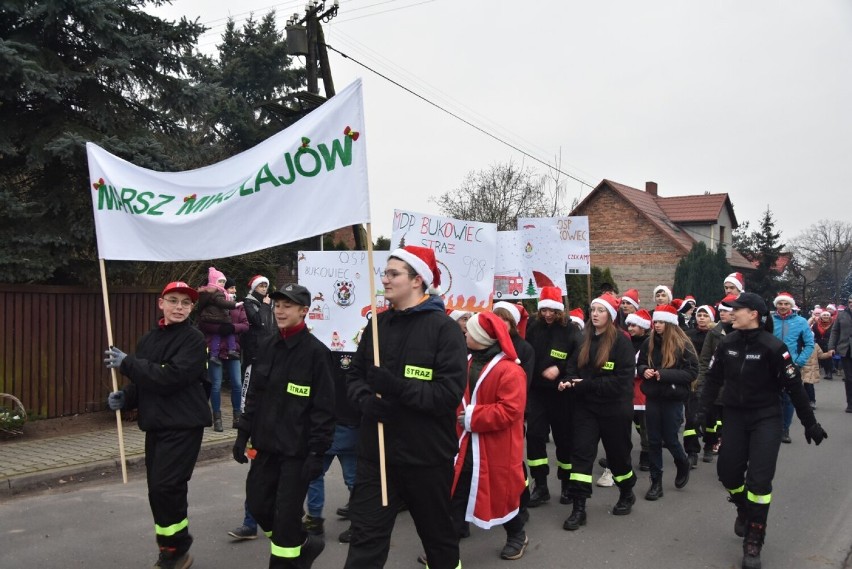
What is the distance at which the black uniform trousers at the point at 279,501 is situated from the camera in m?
4.14

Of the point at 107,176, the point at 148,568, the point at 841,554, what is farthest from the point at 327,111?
the point at 841,554

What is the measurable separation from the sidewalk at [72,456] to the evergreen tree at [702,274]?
27.2m

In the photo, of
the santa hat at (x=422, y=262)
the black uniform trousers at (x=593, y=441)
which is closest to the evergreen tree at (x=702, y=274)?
the black uniform trousers at (x=593, y=441)

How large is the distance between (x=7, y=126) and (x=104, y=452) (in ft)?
14.7

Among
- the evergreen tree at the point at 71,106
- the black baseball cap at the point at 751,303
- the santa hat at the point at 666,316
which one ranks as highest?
the evergreen tree at the point at 71,106

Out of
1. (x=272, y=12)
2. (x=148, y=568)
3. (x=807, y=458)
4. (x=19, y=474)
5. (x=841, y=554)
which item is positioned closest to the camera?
(x=148, y=568)

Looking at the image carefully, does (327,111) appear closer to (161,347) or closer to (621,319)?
(161,347)

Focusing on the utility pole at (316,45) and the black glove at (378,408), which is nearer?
the black glove at (378,408)

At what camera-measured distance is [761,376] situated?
5516 millimetres

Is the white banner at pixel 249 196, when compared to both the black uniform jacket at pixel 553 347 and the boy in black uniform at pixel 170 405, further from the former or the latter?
the black uniform jacket at pixel 553 347

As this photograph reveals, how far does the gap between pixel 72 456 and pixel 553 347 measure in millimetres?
5455

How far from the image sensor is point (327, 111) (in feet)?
15.3

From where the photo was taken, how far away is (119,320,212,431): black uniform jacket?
4703mm

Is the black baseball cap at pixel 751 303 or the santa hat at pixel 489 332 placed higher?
the black baseball cap at pixel 751 303
